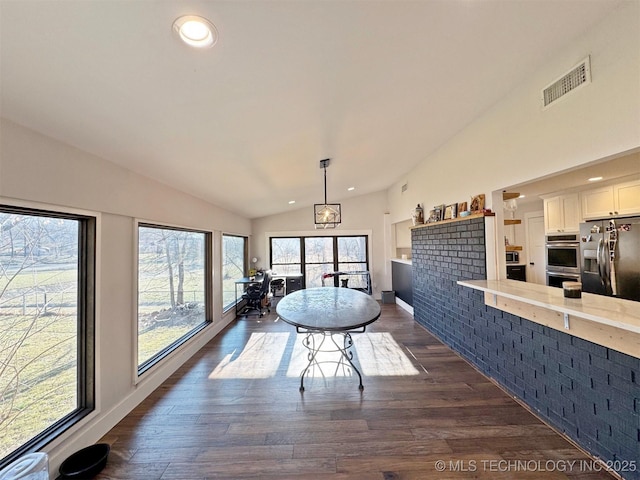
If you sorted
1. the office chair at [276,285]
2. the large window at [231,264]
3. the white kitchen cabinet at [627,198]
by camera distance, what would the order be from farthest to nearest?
the office chair at [276,285] < the large window at [231,264] < the white kitchen cabinet at [627,198]

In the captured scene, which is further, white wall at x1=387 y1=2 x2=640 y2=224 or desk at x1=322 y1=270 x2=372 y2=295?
desk at x1=322 y1=270 x2=372 y2=295

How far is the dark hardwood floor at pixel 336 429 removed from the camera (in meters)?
1.62

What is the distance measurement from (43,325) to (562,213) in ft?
18.5

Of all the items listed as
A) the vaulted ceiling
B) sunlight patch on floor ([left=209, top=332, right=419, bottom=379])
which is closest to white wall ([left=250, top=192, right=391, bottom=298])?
sunlight patch on floor ([left=209, top=332, right=419, bottom=379])

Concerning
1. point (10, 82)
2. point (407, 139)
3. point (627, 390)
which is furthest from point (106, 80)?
point (627, 390)

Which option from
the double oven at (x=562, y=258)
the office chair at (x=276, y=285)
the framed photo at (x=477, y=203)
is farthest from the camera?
the office chair at (x=276, y=285)

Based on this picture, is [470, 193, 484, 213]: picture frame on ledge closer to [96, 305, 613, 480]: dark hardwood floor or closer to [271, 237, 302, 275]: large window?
[96, 305, 613, 480]: dark hardwood floor

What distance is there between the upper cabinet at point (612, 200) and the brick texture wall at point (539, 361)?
1461mm

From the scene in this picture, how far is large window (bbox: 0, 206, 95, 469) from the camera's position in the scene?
1.42 metres

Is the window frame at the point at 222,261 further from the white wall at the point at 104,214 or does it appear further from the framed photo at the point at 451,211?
the framed photo at the point at 451,211

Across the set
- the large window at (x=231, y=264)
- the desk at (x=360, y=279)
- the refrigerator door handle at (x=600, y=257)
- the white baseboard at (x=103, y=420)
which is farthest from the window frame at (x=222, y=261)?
the refrigerator door handle at (x=600, y=257)

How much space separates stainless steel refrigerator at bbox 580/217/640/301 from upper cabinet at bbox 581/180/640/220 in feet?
0.40

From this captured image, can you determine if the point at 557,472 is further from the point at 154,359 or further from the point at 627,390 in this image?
the point at 154,359

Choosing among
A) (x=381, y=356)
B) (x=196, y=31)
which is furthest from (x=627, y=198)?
(x=196, y=31)
